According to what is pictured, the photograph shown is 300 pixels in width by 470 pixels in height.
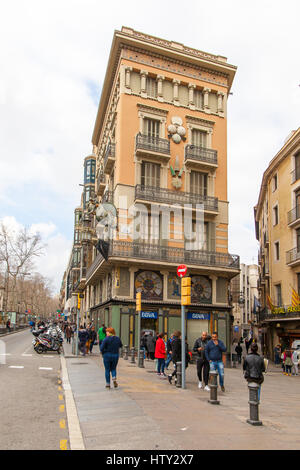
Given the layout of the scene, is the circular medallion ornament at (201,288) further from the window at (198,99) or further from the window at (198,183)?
the window at (198,99)

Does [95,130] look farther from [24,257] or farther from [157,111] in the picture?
[24,257]

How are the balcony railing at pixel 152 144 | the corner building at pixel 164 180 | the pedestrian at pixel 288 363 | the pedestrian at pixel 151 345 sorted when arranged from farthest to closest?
the balcony railing at pixel 152 144
the corner building at pixel 164 180
the pedestrian at pixel 288 363
the pedestrian at pixel 151 345

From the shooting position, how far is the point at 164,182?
30.5 m

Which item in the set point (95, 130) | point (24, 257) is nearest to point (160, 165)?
point (95, 130)

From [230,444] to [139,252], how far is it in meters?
21.7

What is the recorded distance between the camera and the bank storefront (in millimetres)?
27250

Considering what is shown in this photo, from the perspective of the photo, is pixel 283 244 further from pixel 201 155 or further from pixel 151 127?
pixel 151 127

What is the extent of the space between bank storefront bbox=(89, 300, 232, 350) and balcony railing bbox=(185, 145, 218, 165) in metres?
10.3

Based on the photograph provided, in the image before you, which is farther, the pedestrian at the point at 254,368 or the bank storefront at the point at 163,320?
the bank storefront at the point at 163,320

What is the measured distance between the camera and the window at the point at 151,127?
31061mm

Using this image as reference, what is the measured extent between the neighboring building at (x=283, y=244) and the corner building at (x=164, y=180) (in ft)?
16.0

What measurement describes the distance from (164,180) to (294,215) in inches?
401

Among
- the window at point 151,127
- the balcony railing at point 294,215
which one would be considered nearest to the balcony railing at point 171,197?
the window at point 151,127

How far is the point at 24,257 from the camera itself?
61.2m
